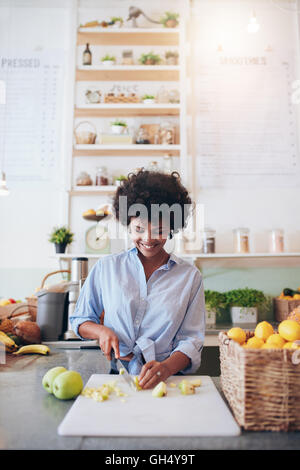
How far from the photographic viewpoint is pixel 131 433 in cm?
67

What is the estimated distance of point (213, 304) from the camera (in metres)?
2.23

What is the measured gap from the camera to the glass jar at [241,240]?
7.77ft

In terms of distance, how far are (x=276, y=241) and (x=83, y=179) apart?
139 centimetres

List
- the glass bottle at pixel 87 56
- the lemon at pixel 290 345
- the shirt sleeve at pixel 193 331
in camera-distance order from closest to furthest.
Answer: the lemon at pixel 290 345 → the shirt sleeve at pixel 193 331 → the glass bottle at pixel 87 56

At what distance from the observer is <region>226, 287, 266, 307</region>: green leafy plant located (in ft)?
7.38

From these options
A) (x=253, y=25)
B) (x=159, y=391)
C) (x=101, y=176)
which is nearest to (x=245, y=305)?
(x=101, y=176)

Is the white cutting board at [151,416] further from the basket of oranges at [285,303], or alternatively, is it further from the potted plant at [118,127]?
the potted plant at [118,127]

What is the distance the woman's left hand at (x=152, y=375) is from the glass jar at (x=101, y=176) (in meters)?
1.70

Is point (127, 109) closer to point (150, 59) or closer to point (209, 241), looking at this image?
point (150, 59)

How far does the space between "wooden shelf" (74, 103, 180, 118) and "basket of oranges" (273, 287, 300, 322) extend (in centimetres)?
148

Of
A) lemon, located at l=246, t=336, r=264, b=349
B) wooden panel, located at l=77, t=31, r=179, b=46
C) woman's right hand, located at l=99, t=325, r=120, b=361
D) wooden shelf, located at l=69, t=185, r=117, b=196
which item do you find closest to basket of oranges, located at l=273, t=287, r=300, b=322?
wooden shelf, located at l=69, t=185, r=117, b=196

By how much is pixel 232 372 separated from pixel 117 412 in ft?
0.89

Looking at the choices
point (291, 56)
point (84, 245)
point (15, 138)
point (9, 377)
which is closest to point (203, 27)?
point (291, 56)

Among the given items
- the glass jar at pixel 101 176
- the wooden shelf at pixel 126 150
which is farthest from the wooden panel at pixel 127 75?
the glass jar at pixel 101 176
